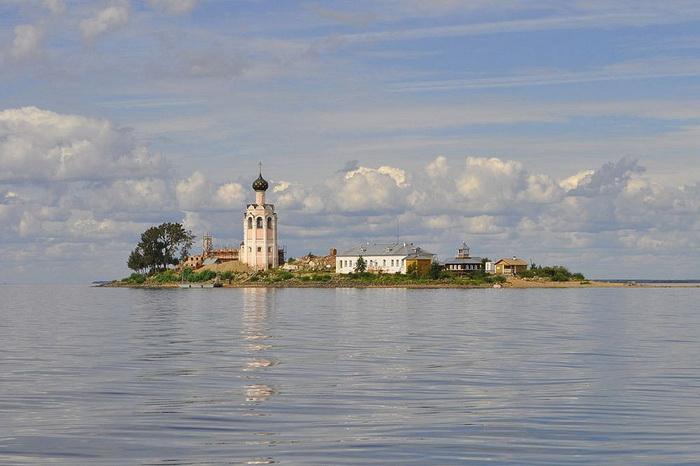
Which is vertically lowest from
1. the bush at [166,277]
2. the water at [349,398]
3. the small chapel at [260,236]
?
the water at [349,398]

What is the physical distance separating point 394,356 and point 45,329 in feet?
80.5

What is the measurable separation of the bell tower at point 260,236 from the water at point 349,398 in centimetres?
13915

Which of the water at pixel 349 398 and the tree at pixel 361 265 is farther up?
the tree at pixel 361 265

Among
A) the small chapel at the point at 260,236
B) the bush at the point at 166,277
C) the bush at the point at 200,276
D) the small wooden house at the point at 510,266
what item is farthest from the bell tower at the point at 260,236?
the small wooden house at the point at 510,266

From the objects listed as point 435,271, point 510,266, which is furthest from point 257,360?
point 510,266

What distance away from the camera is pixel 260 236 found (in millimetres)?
186375

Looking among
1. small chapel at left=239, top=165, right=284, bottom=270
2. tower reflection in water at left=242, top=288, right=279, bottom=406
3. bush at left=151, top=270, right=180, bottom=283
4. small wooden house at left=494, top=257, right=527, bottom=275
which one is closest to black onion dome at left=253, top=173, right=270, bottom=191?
small chapel at left=239, top=165, right=284, bottom=270

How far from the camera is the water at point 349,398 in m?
17.0

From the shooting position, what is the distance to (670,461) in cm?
1591

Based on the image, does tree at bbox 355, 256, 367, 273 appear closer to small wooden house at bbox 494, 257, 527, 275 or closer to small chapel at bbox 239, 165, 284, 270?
small chapel at bbox 239, 165, 284, 270

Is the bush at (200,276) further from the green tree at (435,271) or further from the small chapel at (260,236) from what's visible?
the green tree at (435,271)

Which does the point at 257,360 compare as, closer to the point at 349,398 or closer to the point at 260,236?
the point at 349,398

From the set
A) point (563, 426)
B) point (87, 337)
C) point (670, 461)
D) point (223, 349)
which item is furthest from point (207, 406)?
point (87, 337)

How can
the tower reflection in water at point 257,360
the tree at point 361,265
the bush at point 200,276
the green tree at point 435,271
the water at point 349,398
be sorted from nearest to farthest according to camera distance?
1. the water at point 349,398
2. the tower reflection in water at point 257,360
3. the green tree at point 435,271
4. the tree at point 361,265
5. the bush at point 200,276
